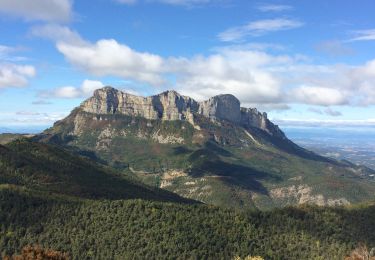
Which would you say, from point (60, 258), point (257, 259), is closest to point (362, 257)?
point (257, 259)

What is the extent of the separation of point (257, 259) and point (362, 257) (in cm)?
3792

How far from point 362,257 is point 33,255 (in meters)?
85.1

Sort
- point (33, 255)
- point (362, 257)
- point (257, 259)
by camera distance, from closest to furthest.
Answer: point (33, 255), point (362, 257), point (257, 259)

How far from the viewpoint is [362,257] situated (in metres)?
129

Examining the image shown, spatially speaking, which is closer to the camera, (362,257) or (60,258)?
(60,258)

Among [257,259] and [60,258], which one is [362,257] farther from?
[60,258]

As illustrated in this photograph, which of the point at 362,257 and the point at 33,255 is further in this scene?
the point at 362,257

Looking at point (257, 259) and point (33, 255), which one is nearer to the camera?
point (33, 255)

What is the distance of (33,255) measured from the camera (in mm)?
110438

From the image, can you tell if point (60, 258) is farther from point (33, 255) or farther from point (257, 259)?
point (257, 259)

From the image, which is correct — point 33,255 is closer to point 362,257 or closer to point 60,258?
point 60,258

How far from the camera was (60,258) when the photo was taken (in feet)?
375

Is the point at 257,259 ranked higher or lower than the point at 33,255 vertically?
lower

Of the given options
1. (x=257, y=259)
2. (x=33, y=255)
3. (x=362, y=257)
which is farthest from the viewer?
(x=257, y=259)
